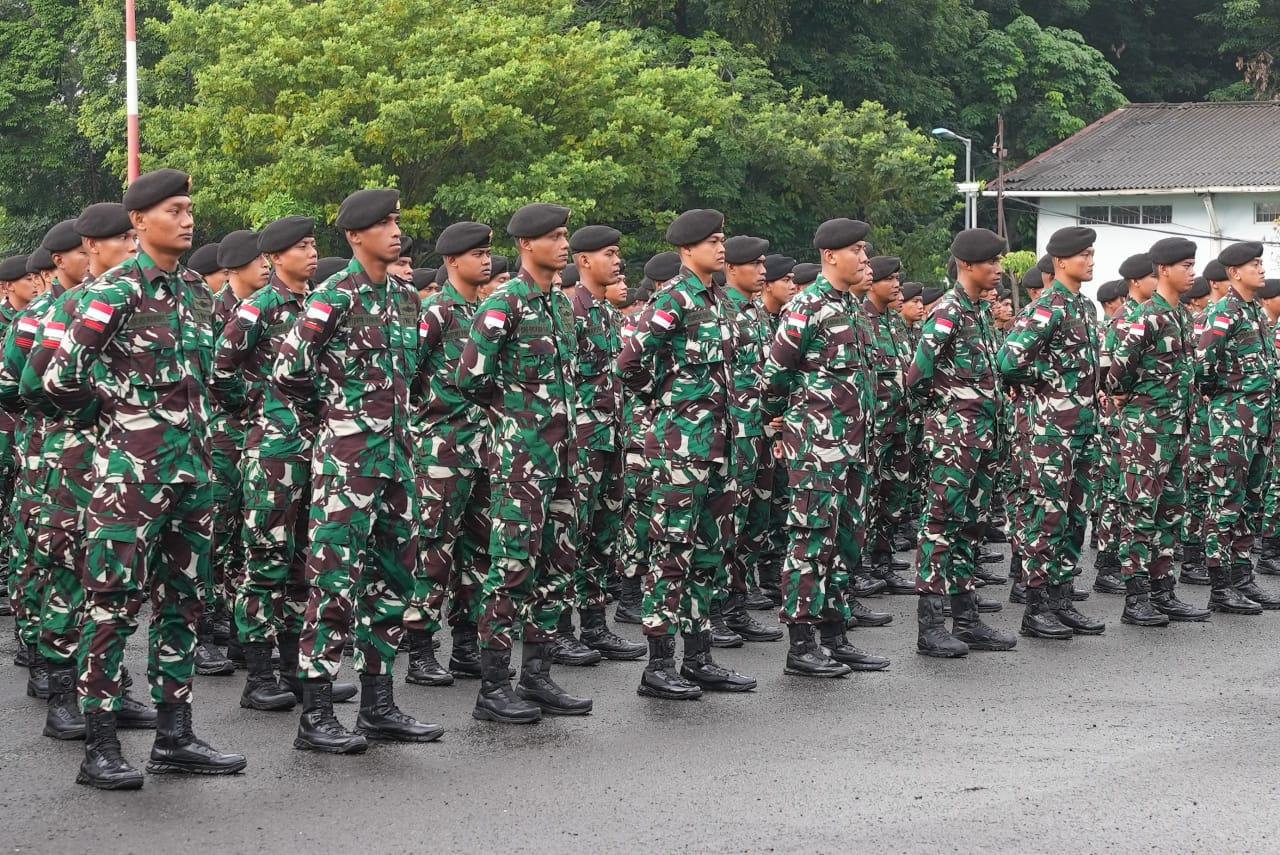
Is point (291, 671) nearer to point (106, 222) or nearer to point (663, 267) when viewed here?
point (106, 222)

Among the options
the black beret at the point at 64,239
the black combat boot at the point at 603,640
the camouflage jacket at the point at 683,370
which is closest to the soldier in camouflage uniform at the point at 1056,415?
the camouflage jacket at the point at 683,370

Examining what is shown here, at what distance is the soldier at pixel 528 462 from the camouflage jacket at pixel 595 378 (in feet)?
5.28

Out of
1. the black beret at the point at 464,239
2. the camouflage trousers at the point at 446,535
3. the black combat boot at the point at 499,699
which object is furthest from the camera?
the black beret at the point at 464,239

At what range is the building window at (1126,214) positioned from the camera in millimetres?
40906

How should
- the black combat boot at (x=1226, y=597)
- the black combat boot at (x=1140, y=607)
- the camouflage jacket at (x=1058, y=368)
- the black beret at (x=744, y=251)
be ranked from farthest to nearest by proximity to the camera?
the black combat boot at (x=1226, y=597)
the black combat boot at (x=1140, y=607)
the camouflage jacket at (x=1058, y=368)
the black beret at (x=744, y=251)

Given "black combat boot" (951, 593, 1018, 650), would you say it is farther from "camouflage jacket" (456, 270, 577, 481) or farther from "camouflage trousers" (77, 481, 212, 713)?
"camouflage trousers" (77, 481, 212, 713)

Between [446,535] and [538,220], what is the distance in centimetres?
180

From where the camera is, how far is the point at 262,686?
766 centimetres

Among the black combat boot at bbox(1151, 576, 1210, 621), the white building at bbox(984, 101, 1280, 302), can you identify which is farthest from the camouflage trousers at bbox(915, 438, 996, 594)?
the white building at bbox(984, 101, 1280, 302)

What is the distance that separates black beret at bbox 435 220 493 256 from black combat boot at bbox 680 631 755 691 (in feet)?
7.54

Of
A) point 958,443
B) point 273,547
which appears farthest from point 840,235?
point 273,547

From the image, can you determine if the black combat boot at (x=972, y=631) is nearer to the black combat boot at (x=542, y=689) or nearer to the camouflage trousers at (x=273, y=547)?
the black combat boot at (x=542, y=689)

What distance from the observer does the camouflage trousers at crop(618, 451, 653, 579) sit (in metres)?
8.00

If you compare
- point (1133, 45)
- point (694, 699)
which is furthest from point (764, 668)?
point (1133, 45)
